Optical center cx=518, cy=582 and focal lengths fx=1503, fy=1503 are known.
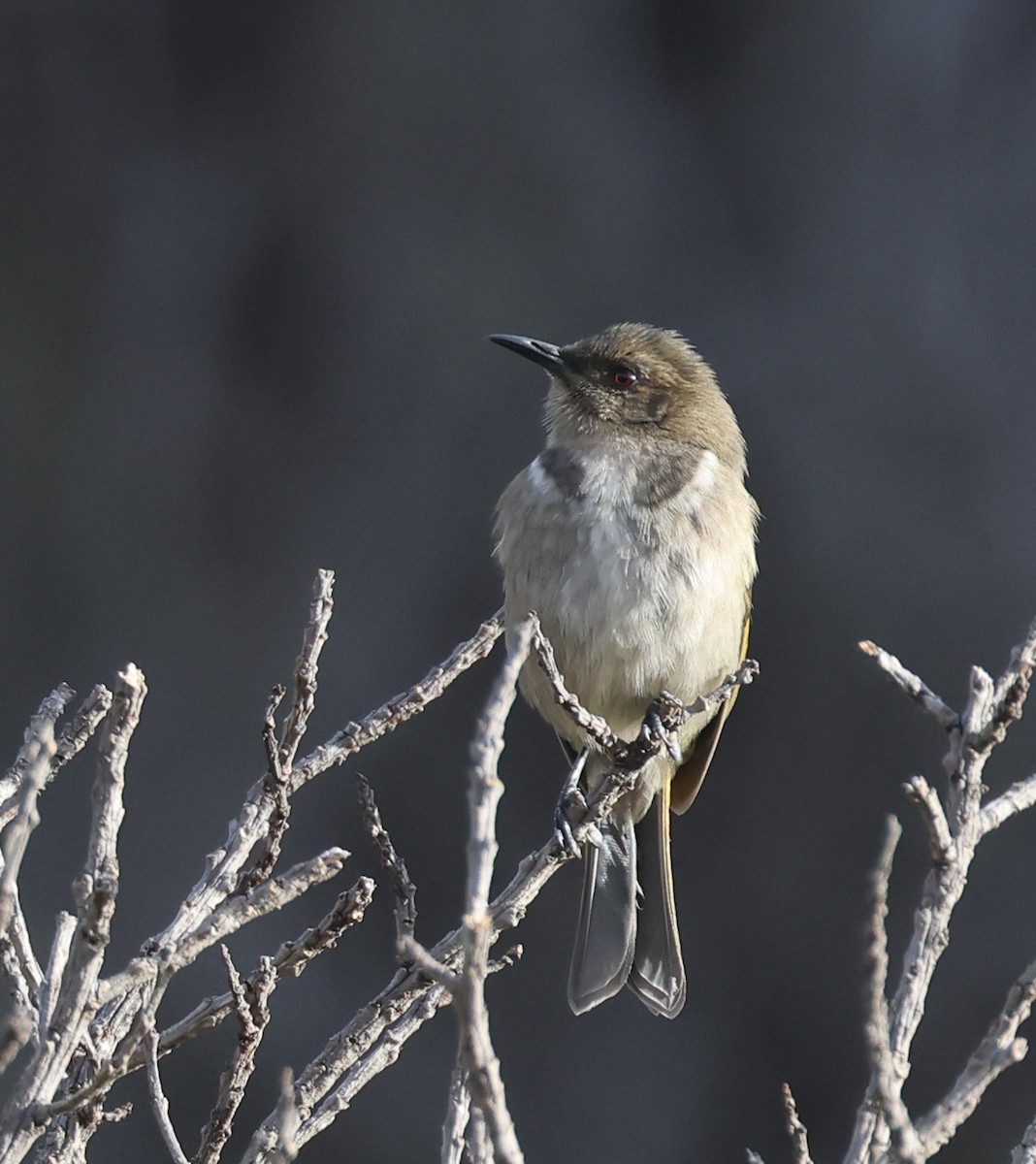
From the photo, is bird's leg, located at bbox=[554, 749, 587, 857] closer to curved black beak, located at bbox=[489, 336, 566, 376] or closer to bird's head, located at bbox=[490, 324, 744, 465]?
bird's head, located at bbox=[490, 324, 744, 465]

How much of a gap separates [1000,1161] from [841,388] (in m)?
2.34

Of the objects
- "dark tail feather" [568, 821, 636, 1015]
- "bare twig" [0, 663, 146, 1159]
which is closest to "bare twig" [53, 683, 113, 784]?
"bare twig" [0, 663, 146, 1159]

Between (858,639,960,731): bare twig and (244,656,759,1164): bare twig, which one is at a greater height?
(858,639,960,731): bare twig

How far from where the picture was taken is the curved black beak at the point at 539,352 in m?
3.34

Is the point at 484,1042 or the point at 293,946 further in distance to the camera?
the point at 293,946

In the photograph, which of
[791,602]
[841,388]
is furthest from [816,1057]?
[841,388]

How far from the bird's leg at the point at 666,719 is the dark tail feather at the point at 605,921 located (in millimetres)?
401

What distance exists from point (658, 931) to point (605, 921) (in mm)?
122

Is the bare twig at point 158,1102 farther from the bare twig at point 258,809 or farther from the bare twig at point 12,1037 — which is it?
the bare twig at point 12,1037

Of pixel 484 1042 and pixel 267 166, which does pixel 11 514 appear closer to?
pixel 267 166

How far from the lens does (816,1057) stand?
4488 millimetres

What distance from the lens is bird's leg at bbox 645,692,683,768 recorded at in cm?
279

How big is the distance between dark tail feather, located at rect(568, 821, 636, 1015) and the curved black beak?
101 cm

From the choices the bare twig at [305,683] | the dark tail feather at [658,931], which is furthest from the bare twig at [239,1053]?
the dark tail feather at [658,931]
